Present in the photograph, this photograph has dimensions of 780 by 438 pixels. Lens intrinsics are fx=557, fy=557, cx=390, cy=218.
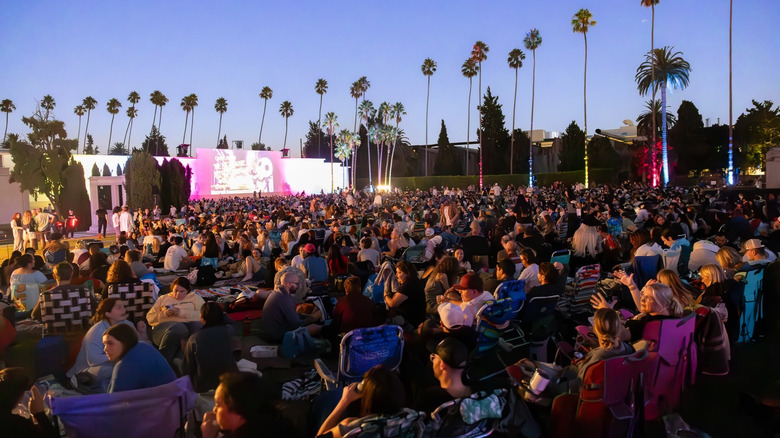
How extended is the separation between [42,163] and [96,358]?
24121 millimetres

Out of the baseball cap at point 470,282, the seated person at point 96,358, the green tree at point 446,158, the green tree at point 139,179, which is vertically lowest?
the seated person at point 96,358

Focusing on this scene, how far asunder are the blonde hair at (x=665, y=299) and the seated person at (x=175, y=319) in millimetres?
4010

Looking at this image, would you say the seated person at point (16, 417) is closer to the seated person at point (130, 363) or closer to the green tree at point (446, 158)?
the seated person at point (130, 363)

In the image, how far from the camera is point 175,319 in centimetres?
570

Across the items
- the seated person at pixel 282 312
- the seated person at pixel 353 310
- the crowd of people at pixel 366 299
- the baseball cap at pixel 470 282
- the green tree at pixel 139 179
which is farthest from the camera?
the green tree at pixel 139 179

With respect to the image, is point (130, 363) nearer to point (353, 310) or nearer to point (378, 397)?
point (378, 397)

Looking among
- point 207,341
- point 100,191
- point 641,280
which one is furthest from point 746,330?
point 100,191

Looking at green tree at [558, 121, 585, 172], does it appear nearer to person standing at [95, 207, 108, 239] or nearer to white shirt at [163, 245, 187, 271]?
person standing at [95, 207, 108, 239]

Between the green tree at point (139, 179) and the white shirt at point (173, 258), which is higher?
the green tree at point (139, 179)

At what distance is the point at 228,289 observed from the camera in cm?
920

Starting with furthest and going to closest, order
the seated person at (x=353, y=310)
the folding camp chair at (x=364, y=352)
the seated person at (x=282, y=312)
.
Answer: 1. the seated person at (x=282, y=312)
2. the seated person at (x=353, y=310)
3. the folding camp chair at (x=364, y=352)

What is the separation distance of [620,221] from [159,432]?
12.2 m

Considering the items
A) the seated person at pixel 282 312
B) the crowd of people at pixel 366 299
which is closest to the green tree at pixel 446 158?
the crowd of people at pixel 366 299

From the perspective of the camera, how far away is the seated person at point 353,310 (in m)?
5.78
